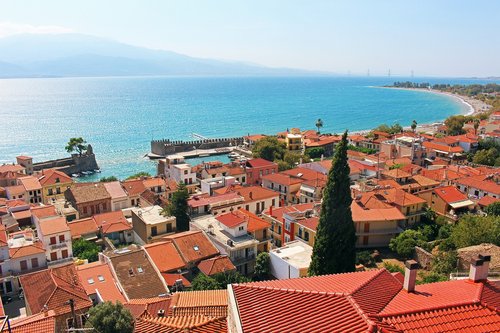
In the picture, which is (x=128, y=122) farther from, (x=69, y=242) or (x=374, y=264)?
(x=374, y=264)

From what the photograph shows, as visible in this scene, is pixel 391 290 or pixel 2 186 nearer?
pixel 391 290

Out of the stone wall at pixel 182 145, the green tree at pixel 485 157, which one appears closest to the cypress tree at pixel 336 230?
the green tree at pixel 485 157

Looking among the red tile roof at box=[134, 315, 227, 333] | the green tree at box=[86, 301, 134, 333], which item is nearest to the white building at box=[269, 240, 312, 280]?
the red tile roof at box=[134, 315, 227, 333]

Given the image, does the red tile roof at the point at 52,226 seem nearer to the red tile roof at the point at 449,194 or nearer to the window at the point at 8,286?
the window at the point at 8,286

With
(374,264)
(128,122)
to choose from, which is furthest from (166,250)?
(128,122)

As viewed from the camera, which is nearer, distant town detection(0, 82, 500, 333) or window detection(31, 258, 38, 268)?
distant town detection(0, 82, 500, 333)

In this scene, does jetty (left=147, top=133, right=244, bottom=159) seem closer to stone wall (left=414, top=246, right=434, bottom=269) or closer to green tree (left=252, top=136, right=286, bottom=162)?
green tree (left=252, top=136, right=286, bottom=162)

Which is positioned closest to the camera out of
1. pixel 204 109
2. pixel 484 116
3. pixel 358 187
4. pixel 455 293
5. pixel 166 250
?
pixel 455 293
